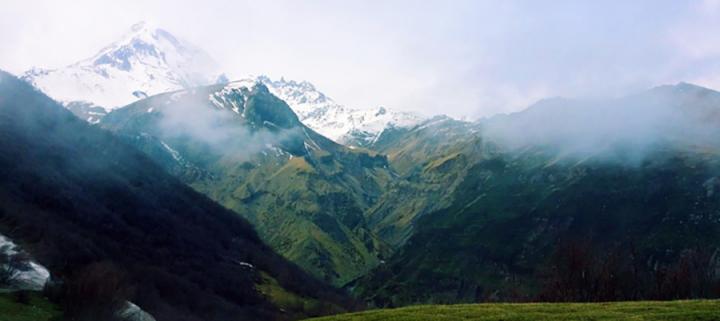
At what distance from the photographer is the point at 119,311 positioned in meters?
116

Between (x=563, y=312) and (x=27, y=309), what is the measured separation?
8348 centimetres

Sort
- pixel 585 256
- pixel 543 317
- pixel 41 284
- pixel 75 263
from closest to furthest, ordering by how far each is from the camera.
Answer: pixel 543 317 < pixel 41 284 < pixel 585 256 < pixel 75 263

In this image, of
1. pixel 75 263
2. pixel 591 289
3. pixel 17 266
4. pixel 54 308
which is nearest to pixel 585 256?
pixel 591 289

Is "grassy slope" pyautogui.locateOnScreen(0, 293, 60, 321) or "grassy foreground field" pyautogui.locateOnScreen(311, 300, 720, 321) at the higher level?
"grassy foreground field" pyautogui.locateOnScreen(311, 300, 720, 321)

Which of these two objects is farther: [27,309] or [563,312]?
[27,309]

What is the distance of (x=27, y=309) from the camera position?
3799 inches

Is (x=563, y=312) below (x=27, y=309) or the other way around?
the other way around

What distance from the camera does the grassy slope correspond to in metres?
87.9

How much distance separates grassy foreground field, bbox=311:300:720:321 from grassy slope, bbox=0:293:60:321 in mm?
→ 55525

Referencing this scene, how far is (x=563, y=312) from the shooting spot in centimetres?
5041

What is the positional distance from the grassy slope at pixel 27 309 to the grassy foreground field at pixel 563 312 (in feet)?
182

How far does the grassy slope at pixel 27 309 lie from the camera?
289 feet

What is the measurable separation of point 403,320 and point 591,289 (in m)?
96.8

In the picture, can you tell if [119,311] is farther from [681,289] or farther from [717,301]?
[681,289]
